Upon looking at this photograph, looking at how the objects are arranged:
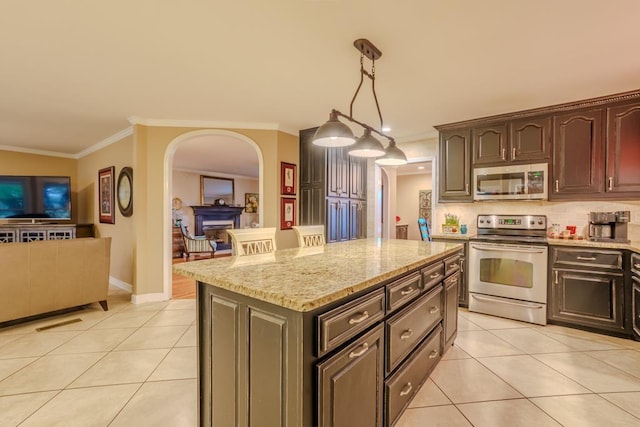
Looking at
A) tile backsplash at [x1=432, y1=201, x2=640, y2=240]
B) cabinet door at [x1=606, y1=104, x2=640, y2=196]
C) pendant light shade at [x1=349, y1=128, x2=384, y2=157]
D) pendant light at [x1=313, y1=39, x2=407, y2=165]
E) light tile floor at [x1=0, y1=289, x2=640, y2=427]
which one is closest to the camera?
light tile floor at [x1=0, y1=289, x2=640, y2=427]

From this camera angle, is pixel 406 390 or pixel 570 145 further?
pixel 570 145

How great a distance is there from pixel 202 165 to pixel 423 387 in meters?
7.31

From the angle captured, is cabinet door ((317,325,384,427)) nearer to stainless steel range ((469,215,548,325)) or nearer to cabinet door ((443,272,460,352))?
cabinet door ((443,272,460,352))

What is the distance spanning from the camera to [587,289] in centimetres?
293

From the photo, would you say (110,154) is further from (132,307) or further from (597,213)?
(597,213)

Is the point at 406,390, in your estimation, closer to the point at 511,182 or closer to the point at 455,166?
the point at 511,182

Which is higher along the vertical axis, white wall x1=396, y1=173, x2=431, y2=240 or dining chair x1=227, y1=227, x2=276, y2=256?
white wall x1=396, y1=173, x2=431, y2=240

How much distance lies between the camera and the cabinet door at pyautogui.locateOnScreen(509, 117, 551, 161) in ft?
11.0

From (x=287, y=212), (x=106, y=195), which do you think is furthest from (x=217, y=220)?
(x=287, y=212)

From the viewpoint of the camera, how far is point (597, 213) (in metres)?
3.24

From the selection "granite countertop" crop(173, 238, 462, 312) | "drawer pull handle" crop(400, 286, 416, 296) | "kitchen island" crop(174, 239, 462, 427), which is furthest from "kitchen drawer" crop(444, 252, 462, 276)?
"drawer pull handle" crop(400, 286, 416, 296)

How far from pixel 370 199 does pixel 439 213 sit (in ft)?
4.29

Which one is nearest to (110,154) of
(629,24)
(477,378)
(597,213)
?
(477,378)

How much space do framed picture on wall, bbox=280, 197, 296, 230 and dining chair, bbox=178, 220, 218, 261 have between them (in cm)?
394
